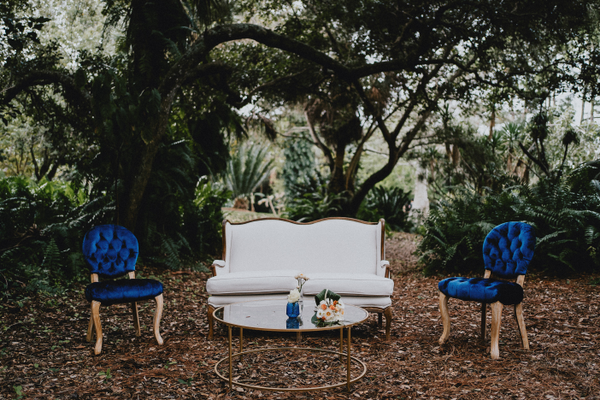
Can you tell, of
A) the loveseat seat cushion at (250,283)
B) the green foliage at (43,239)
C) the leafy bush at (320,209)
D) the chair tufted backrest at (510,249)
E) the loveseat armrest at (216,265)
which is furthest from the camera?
the leafy bush at (320,209)

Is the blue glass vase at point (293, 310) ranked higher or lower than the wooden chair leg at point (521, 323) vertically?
higher

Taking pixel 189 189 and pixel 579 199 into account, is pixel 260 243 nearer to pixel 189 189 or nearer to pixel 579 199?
pixel 189 189

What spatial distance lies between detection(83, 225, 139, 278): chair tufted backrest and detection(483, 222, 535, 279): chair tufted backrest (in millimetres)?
2995

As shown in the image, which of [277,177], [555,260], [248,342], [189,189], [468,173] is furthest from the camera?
[277,177]

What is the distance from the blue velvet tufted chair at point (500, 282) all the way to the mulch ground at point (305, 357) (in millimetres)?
217

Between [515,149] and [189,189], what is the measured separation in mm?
8402

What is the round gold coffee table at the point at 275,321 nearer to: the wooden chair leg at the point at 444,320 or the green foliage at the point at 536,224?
the wooden chair leg at the point at 444,320

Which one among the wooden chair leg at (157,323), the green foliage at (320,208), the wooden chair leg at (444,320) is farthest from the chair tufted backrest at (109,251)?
the green foliage at (320,208)

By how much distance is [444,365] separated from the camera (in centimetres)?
319

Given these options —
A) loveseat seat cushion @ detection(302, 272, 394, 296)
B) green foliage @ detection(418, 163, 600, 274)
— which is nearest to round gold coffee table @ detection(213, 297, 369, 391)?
loveseat seat cushion @ detection(302, 272, 394, 296)

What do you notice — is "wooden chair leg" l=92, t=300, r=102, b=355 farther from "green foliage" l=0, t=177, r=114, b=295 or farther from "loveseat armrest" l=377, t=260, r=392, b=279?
"loveseat armrest" l=377, t=260, r=392, b=279

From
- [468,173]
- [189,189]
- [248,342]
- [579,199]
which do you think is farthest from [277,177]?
[248,342]

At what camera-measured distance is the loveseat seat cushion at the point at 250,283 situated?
3924mm

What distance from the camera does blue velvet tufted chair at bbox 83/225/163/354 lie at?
3449 millimetres
